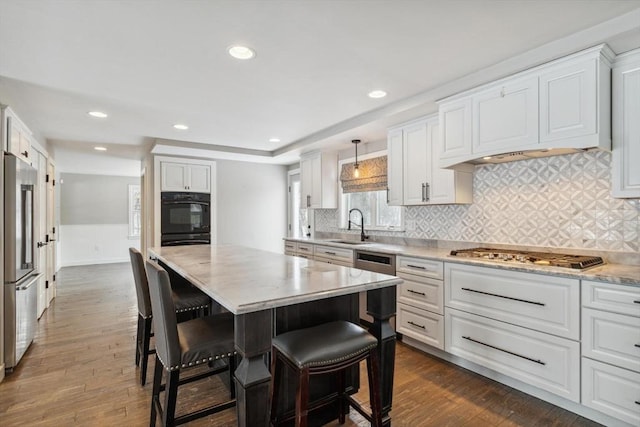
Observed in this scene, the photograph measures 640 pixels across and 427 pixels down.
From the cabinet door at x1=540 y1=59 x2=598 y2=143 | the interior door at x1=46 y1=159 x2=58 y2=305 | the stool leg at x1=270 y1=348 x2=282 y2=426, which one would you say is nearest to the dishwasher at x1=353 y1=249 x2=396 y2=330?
the stool leg at x1=270 y1=348 x2=282 y2=426

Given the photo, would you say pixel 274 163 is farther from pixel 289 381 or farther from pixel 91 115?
pixel 289 381

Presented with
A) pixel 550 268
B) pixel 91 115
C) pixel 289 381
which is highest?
pixel 91 115

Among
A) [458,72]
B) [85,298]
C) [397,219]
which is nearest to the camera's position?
[458,72]

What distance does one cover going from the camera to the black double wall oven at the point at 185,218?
16.8 ft

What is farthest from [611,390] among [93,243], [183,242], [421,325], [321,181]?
[93,243]

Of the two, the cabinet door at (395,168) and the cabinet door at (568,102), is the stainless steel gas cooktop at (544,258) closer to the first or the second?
the cabinet door at (568,102)

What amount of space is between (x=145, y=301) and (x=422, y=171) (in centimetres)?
274

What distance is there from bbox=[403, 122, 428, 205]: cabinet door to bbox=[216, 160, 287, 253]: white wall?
3.45 meters

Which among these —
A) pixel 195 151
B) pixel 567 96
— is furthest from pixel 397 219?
pixel 195 151

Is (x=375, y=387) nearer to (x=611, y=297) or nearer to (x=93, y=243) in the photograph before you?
(x=611, y=297)

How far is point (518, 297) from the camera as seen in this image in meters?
2.22

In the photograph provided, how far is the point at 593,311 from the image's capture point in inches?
74.6

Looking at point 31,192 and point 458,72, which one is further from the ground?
point 458,72

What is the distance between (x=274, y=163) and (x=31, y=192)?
3870 mm
